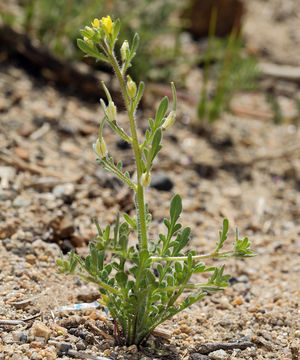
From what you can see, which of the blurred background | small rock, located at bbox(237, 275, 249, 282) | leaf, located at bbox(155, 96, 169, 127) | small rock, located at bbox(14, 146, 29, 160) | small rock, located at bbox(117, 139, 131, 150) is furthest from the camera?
the blurred background

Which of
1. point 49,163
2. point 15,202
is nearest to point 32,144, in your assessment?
point 49,163

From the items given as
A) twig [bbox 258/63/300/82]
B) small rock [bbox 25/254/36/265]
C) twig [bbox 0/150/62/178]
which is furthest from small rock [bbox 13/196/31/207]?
twig [bbox 258/63/300/82]

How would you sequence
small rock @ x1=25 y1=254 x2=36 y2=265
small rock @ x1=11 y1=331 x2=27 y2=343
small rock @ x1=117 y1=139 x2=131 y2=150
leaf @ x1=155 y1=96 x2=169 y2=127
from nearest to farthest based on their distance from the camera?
1. leaf @ x1=155 y1=96 x2=169 y2=127
2. small rock @ x1=11 y1=331 x2=27 y2=343
3. small rock @ x1=25 y1=254 x2=36 y2=265
4. small rock @ x1=117 y1=139 x2=131 y2=150

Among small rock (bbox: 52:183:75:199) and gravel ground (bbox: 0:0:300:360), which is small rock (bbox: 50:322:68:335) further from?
small rock (bbox: 52:183:75:199)

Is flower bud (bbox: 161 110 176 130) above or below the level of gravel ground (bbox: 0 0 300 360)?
above

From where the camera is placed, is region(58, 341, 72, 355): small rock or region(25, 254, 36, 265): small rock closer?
region(58, 341, 72, 355): small rock

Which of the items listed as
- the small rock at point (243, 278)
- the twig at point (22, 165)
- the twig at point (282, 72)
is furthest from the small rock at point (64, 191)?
the twig at point (282, 72)

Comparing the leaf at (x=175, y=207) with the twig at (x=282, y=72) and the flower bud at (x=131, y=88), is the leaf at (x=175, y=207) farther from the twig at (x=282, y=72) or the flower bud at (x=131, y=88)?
the twig at (x=282, y=72)

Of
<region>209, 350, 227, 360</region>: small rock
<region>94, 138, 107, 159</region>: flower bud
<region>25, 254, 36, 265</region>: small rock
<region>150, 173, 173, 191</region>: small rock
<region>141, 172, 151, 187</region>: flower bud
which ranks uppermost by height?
<region>94, 138, 107, 159</region>: flower bud
